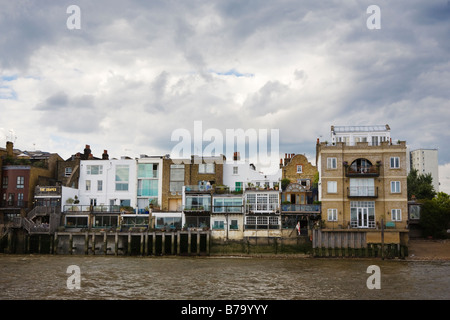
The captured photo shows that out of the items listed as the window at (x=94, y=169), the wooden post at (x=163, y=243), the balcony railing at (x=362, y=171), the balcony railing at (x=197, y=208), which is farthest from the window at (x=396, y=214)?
the window at (x=94, y=169)

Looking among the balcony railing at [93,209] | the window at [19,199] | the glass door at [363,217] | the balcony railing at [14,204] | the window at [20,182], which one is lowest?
the glass door at [363,217]

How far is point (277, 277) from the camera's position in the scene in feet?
117

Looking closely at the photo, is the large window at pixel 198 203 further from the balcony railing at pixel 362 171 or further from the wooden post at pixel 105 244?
the balcony railing at pixel 362 171

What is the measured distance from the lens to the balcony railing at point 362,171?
167ft

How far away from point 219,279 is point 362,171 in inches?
941

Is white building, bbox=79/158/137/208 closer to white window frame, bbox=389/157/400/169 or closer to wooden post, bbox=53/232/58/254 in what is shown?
wooden post, bbox=53/232/58/254

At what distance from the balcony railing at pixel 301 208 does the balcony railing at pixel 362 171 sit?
16.2 ft

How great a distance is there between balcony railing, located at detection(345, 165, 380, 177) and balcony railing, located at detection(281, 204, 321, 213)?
4.93 m

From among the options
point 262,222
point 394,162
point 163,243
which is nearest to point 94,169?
point 163,243

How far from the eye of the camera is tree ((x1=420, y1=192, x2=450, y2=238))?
56656 millimetres

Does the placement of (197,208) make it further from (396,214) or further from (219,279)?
(396,214)
